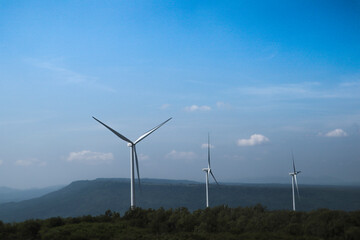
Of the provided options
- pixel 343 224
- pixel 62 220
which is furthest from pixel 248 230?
pixel 62 220

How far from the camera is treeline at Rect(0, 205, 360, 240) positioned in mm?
38719

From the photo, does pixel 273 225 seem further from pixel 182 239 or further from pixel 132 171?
pixel 132 171

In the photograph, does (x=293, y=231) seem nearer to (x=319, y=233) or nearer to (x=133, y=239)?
(x=319, y=233)

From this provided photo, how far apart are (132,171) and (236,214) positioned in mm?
14847

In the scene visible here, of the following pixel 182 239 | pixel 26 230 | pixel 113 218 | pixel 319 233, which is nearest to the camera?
pixel 182 239

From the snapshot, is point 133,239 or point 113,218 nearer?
point 133,239

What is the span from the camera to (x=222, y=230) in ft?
147

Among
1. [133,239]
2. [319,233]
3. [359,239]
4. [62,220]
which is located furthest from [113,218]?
[359,239]

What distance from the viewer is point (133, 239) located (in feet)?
121

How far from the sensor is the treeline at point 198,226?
38.7 meters

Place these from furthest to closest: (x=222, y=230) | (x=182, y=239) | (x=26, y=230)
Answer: (x=222, y=230)
(x=26, y=230)
(x=182, y=239)

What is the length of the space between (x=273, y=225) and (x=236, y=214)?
7074 millimetres

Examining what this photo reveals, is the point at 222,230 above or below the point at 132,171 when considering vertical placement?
below

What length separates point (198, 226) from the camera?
45.7m
